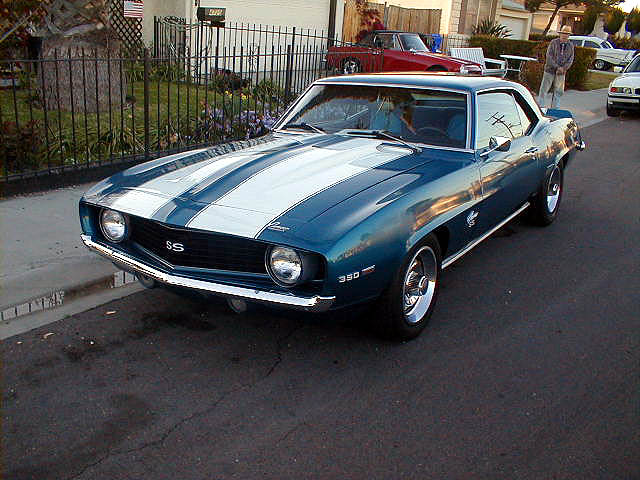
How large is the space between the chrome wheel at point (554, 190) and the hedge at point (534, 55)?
488 inches

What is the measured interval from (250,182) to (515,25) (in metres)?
37.3

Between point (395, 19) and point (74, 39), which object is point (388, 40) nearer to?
point (395, 19)

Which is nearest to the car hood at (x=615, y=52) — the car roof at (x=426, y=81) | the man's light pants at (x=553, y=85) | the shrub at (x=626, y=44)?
the shrub at (x=626, y=44)

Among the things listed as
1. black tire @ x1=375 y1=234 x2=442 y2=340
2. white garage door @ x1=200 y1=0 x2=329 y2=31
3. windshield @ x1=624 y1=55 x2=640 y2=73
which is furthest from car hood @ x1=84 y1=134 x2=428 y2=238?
windshield @ x1=624 y1=55 x2=640 y2=73

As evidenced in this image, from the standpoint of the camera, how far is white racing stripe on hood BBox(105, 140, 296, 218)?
3750 millimetres

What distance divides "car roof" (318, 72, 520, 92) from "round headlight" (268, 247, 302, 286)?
2267mm

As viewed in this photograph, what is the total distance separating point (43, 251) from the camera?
203 inches

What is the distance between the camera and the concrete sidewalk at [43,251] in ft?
15.1

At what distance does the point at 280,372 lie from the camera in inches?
145

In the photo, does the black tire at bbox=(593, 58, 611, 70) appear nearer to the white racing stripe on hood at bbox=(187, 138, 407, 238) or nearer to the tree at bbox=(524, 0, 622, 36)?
the tree at bbox=(524, 0, 622, 36)

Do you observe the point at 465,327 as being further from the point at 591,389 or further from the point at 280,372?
the point at 280,372

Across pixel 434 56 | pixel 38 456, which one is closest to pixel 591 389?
pixel 38 456

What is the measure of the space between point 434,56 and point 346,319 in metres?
13.8

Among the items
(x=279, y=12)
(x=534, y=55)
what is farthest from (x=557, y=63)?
(x=534, y=55)
